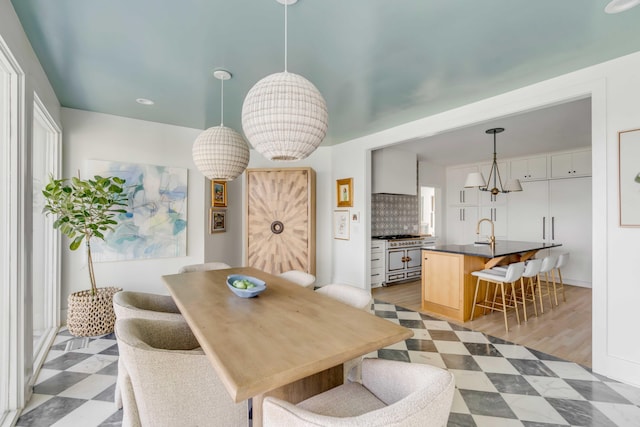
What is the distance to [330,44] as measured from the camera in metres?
2.11

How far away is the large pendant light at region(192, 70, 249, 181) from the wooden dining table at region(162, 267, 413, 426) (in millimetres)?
860

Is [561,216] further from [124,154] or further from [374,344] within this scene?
[124,154]

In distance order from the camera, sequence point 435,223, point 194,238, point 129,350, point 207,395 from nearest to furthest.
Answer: point 129,350
point 207,395
point 194,238
point 435,223

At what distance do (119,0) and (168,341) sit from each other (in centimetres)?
195

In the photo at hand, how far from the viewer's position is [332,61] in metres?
2.35

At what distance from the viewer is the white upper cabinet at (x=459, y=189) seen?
6.63m

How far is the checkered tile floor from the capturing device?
6.24 feet

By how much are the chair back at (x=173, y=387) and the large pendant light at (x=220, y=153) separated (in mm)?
1158

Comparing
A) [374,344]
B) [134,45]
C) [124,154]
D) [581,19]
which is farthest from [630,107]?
[124,154]

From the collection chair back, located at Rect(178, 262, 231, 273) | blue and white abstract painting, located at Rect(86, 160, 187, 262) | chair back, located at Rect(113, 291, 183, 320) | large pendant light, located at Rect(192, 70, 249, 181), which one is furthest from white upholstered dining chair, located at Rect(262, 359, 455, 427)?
blue and white abstract painting, located at Rect(86, 160, 187, 262)

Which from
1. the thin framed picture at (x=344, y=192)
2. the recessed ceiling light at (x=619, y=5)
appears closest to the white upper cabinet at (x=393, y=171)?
the thin framed picture at (x=344, y=192)

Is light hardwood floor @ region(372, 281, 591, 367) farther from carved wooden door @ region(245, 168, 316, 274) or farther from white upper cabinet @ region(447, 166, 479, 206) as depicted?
white upper cabinet @ region(447, 166, 479, 206)

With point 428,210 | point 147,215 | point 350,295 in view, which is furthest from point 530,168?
point 147,215

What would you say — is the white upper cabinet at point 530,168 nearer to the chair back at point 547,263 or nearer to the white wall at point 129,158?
the chair back at point 547,263
